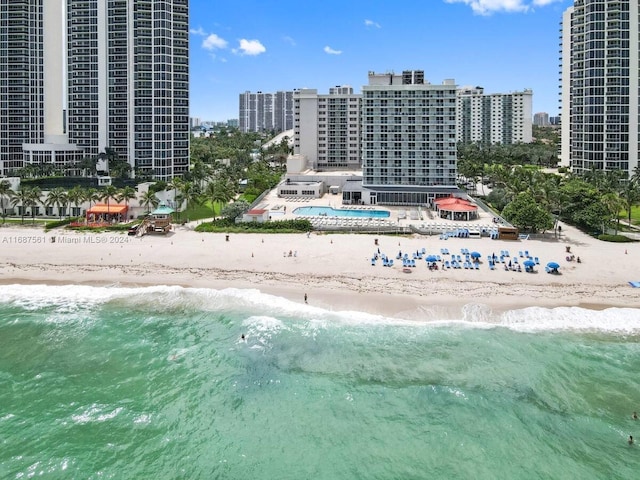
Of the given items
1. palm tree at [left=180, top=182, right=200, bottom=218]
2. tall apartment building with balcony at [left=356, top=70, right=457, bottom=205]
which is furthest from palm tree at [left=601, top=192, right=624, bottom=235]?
palm tree at [left=180, top=182, right=200, bottom=218]

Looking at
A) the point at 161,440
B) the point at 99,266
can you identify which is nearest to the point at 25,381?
the point at 161,440

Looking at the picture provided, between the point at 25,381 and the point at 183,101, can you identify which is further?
the point at 183,101

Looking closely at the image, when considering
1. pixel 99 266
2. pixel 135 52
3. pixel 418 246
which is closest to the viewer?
pixel 99 266

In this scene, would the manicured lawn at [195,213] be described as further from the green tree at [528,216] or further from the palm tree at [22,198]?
the green tree at [528,216]

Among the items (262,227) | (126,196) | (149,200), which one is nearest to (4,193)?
(126,196)

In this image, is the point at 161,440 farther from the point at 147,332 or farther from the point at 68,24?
the point at 68,24

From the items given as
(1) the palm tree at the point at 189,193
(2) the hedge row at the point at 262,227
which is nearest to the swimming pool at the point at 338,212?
(2) the hedge row at the point at 262,227
